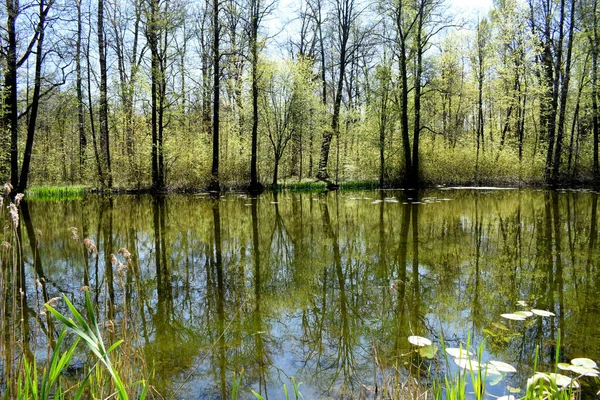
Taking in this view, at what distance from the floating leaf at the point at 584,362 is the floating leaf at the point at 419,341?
2.78 feet

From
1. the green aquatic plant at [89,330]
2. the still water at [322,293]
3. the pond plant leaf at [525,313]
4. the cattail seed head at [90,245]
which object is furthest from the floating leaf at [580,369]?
the cattail seed head at [90,245]

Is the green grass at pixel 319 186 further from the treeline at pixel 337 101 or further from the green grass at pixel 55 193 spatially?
the green grass at pixel 55 193

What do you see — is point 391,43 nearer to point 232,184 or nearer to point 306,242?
point 232,184

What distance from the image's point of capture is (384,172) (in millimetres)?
20484

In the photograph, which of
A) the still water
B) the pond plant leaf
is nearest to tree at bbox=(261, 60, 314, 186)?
the still water

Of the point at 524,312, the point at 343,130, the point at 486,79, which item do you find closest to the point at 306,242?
the point at 524,312

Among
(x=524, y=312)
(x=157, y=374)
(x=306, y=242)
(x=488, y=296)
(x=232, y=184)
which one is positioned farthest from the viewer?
(x=232, y=184)

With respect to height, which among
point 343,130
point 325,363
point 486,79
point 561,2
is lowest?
point 325,363

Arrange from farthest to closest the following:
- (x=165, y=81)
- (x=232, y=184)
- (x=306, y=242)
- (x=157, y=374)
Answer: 1. (x=232, y=184)
2. (x=165, y=81)
3. (x=306, y=242)
4. (x=157, y=374)

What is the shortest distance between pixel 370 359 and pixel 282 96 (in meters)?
18.4

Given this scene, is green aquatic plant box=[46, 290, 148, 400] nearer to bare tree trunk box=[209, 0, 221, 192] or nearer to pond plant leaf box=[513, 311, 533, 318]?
pond plant leaf box=[513, 311, 533, 318]

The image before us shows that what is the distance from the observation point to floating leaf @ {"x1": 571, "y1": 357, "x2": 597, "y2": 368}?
91.8 inches

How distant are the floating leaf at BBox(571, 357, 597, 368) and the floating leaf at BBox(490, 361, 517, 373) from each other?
35cm

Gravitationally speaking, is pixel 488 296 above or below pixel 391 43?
below
